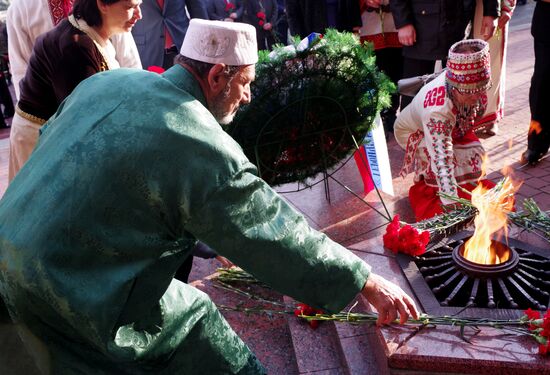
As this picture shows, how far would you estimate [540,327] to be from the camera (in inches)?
90.4

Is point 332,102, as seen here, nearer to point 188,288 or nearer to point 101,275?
point 188,288

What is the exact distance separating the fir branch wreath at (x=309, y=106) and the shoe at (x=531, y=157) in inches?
61.4

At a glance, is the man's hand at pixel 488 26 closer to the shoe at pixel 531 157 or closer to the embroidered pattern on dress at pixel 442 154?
the shoe at pixel 531 157

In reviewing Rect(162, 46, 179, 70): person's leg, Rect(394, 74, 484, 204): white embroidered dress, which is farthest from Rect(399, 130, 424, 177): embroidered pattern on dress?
Rect(162, 46, 179, 70): person's leg

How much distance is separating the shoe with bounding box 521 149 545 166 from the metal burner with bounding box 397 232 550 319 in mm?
1939

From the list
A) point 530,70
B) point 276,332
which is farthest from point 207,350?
point 530,70

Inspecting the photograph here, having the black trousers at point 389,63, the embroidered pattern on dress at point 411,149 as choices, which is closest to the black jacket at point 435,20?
the black trousers at point 389,63

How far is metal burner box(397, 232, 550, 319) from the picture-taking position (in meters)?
2.53

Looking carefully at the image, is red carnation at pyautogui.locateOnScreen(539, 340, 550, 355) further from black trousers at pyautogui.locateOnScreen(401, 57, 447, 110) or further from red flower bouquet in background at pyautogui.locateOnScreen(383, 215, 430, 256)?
black trousers at pyautogui.locateOnScreen(401, 57, 447, 110)

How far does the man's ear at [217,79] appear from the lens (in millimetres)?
1980

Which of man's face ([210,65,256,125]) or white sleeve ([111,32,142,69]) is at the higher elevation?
man's face ([210,65,256,125])

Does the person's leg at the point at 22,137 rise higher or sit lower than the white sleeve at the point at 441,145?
higher

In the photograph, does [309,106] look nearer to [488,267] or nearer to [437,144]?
[437,144]

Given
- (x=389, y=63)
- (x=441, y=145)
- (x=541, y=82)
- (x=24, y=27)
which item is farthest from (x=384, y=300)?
(x=389, y=63)
